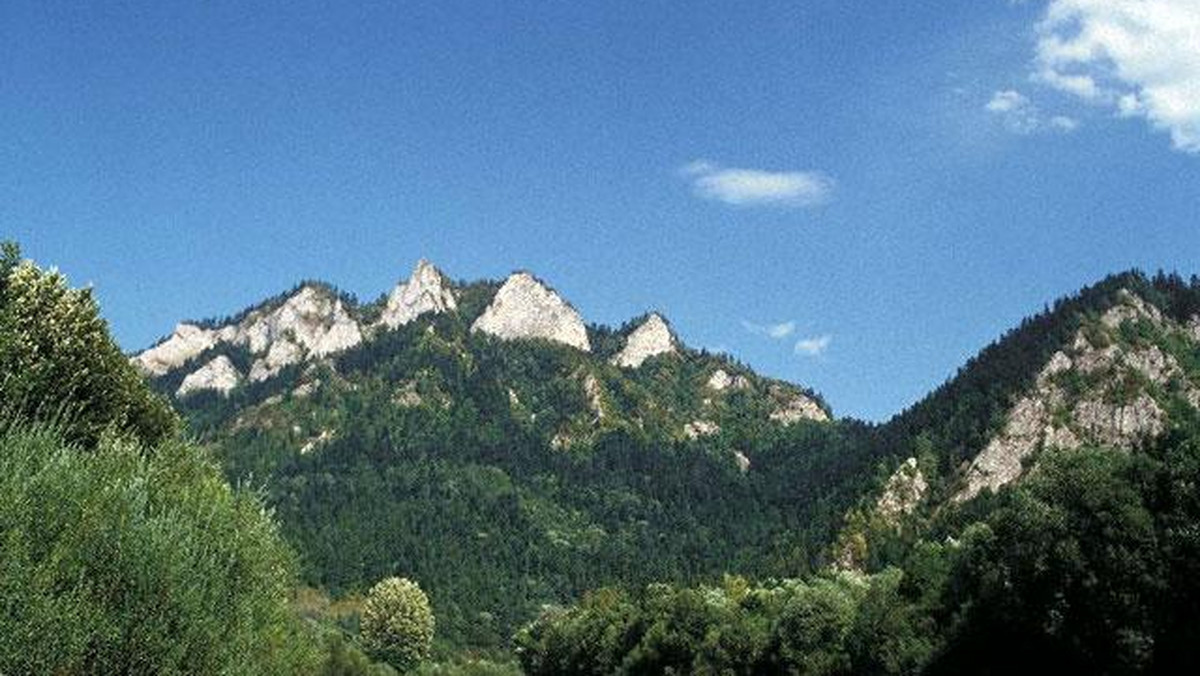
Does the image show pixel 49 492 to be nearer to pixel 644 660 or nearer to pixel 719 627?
pixel 719 627

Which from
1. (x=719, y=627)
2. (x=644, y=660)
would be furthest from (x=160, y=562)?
(x=644, y=660)

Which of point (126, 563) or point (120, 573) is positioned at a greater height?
point (126, 563)

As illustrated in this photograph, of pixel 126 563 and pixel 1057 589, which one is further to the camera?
pixel 1057 589

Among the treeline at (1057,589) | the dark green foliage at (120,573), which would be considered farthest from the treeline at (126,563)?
the treeline at (1057,589)

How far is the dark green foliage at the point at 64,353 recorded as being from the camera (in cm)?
5753

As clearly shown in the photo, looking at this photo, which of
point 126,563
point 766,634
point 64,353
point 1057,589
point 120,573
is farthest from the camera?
point 766,634

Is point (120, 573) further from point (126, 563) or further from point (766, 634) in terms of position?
point (766, 634)

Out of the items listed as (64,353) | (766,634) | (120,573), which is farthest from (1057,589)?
(64,353)

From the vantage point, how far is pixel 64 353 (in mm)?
62875

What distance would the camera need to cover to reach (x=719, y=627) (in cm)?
12631

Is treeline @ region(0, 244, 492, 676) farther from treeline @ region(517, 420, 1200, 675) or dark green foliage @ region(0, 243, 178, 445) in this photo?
treeline @ region(517, 420, 1200, 675)

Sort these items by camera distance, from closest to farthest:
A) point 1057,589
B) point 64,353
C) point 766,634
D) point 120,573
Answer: point 120,573
point 64,353
point 1057,589
point 766,634

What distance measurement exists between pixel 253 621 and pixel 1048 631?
46.0 metres

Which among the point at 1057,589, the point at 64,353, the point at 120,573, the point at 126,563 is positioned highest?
the point at 1057,589
